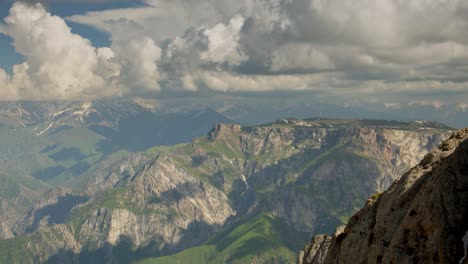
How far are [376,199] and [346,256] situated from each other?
28.0 ft

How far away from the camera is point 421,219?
42938 millimetres

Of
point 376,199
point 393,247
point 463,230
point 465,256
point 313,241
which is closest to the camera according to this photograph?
point 465,256

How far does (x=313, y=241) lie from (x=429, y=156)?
64606 millimetres

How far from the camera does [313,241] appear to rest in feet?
379

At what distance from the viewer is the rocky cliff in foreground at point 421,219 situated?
4022 cm

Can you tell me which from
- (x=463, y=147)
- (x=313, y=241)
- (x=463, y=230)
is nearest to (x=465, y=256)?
(x=463, y=230)

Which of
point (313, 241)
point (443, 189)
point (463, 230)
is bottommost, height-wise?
point (313, 241)

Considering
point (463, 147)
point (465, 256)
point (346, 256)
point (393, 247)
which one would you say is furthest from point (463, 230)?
point (346, 256)

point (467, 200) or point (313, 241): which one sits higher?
point (467, 200)

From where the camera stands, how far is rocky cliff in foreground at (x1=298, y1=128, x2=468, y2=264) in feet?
132

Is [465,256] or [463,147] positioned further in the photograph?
[463,147]

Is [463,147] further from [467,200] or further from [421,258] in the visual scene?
[421,258]

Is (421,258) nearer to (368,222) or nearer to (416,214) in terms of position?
(416,214)

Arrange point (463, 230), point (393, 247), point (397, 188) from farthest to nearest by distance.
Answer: point (397, 188), point (393, 247), point (463, 230)
